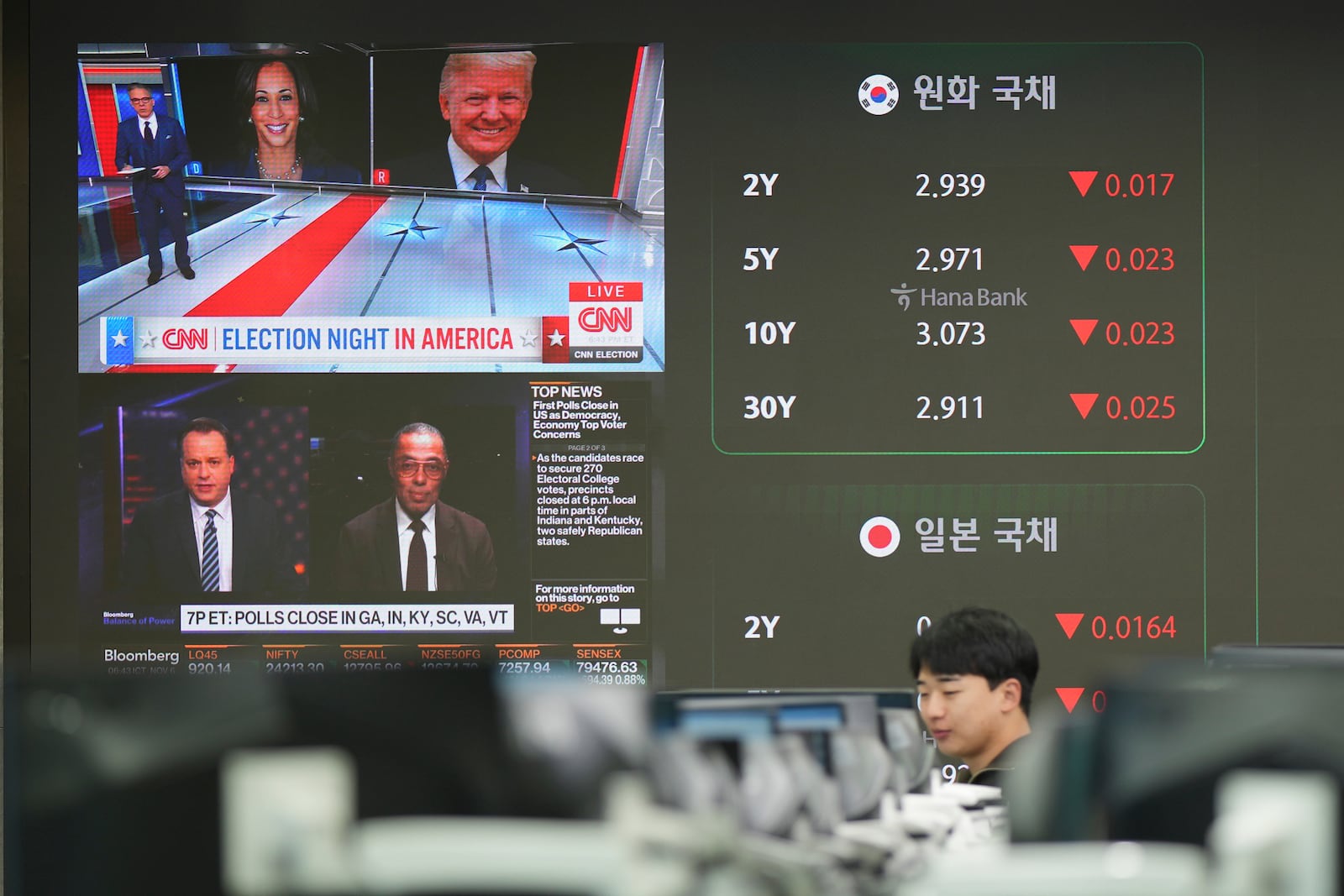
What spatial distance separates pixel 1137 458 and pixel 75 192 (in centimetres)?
226

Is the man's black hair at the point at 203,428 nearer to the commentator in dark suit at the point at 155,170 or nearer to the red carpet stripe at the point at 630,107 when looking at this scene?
the commentator in dark suit at the point at 155,170

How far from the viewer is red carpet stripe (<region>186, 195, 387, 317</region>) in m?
2.57

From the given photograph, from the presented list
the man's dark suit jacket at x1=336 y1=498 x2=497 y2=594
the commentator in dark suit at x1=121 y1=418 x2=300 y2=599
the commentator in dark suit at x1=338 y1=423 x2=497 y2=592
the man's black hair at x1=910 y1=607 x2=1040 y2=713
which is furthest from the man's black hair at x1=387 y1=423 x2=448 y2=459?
the man's black hair at x1=910 y1=607 x2=1040 y2=713

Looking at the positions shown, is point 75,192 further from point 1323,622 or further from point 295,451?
point 1323,622

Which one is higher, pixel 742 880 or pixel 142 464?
pixel 142 464

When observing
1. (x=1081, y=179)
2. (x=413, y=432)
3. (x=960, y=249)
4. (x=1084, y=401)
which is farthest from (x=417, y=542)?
(x=1081, y=179)

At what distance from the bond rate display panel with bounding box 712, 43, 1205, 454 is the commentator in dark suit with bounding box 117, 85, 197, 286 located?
1106 millimetres

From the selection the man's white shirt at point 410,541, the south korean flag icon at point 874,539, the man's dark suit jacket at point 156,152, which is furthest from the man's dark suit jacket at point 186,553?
the south korean flag icon at point 874,539

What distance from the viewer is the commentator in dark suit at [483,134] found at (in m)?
2.57

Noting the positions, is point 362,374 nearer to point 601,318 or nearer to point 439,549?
point 439,549

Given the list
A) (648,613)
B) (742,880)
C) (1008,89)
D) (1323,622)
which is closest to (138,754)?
(742,880)

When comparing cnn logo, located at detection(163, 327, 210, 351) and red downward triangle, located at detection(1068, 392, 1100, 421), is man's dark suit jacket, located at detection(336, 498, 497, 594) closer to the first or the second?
cnn logo, located at detection(163, 327, 210, 351)

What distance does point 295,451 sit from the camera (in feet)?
8.43

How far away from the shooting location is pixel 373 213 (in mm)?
2584
